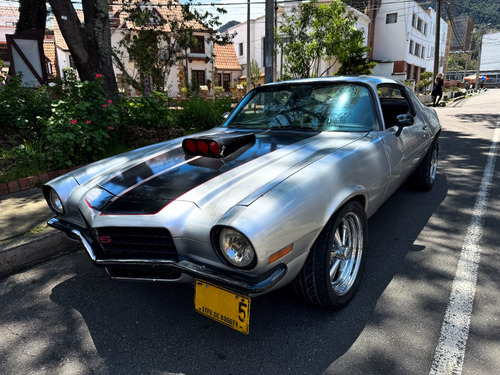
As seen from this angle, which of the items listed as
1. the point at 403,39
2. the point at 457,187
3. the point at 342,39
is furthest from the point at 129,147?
the point at 403,39

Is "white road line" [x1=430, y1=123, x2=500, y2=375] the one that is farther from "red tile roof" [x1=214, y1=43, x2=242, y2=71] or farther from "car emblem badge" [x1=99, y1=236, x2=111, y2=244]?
"red tile roof" [x1=214, y1=43, x2=242, y2=71]

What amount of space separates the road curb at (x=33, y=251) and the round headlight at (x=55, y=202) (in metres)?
0.74

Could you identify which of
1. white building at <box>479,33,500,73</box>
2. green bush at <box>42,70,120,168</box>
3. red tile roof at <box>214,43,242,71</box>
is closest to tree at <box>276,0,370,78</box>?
green bush at <box>42,70,120,168</box>

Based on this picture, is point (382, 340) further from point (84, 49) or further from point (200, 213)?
point (84, 49)

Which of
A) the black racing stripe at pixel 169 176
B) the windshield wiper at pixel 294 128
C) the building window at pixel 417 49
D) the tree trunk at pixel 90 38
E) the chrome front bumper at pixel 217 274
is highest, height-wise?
the building window at pixel 417 49

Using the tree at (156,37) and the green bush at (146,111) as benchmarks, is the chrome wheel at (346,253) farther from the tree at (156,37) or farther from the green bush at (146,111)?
the tree at (156,37)

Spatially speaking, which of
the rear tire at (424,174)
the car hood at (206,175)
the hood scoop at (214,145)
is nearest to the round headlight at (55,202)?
the car hood at (206,175)

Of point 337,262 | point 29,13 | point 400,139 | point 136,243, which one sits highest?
point 29,13

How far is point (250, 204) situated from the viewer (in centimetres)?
182

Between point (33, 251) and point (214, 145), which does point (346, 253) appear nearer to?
point (214, 145)

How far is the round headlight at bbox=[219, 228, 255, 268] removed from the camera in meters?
1.73

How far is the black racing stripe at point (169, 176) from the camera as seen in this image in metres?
2.07

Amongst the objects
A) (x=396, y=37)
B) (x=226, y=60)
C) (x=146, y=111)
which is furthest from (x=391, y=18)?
(x=146, y=111)

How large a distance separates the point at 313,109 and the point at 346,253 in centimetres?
138
